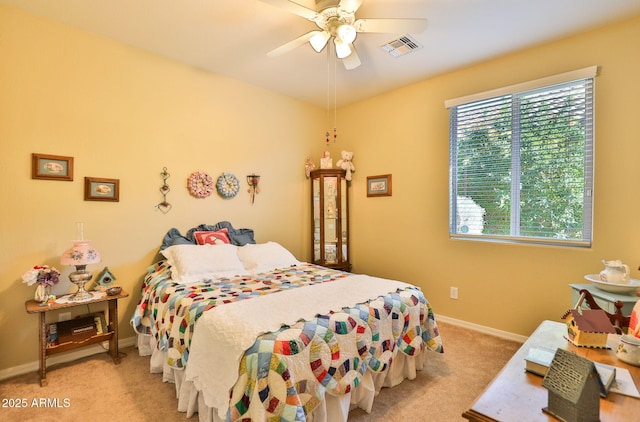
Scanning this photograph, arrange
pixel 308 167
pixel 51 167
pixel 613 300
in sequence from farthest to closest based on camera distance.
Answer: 1. pixel 308 167
2. pixel 51 167
3. pixel 613 300

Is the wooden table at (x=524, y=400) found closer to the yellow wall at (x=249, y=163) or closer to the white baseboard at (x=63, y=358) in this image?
the yellow wall at (x=249, y=163)

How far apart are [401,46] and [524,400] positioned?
2.70 meters

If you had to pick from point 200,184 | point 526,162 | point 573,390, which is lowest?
point 573,390

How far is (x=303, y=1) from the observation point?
2.06m

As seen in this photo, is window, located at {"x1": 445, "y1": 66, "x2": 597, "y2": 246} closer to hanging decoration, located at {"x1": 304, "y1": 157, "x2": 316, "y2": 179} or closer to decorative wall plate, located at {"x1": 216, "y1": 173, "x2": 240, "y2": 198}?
hanging decoration, located at {"x1": 304, "y1": 157, "x2": 316, "y2": 179}

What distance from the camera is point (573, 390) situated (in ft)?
2.87

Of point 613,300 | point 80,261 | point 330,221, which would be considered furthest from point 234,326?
point 330,221

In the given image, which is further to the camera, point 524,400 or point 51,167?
point 51,167

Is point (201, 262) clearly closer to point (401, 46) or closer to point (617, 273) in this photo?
point (401, 46)

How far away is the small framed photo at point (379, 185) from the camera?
3740mm

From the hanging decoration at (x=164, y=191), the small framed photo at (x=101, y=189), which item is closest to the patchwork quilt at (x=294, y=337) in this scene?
the hanging decoration at (x=164, y=191)

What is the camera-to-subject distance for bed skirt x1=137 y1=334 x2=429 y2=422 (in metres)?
1.62

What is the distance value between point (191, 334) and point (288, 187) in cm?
251

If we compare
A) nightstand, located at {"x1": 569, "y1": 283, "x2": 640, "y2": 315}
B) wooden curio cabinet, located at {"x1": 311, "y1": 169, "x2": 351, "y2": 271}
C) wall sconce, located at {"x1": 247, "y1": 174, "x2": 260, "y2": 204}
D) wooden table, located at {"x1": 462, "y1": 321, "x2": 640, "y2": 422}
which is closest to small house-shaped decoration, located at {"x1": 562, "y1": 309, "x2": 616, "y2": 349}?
wooden table, located at {"x1": 462, "y1": 321, "x2": 640, "y2": 422}
